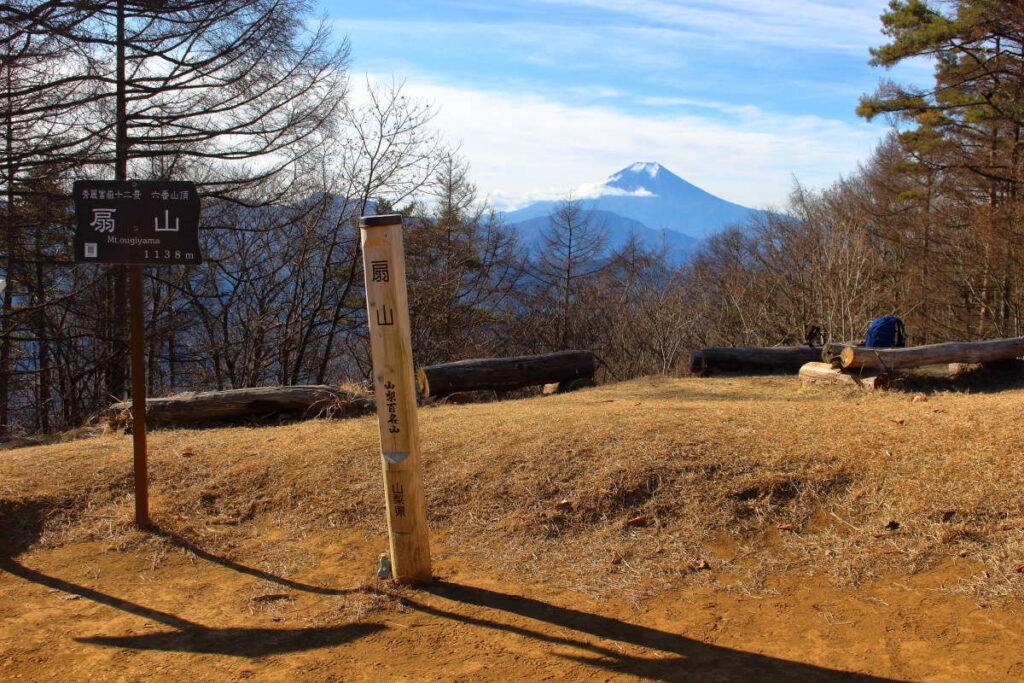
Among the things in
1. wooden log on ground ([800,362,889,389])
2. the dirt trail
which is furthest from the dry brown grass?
wooden log on ground ([800,362,889,389])

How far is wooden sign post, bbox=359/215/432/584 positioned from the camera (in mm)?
4012

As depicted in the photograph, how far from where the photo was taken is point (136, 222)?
189 inches

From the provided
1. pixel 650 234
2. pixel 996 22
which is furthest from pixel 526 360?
pixel 650 234

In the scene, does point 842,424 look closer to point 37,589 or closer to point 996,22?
point 37,589

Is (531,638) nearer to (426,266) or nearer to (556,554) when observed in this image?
(556,554)

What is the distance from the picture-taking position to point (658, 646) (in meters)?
3.54

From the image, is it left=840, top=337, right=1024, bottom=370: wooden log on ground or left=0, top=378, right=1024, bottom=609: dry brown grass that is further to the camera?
left=840, top=337, right=1024, bottom=370: wooden log on ground

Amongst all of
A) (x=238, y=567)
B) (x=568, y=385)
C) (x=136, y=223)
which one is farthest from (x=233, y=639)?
(x=568, y=385)

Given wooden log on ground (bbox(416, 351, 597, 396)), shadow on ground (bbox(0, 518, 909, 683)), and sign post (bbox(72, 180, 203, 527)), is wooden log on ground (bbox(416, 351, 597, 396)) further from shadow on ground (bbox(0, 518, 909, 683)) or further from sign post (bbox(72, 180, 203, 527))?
shadow on ground (bbox(0, 518, 909, 683))

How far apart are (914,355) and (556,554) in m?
6.01

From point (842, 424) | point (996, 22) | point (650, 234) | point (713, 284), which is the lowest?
point (842, 424)

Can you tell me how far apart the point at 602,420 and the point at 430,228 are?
13.8 meters

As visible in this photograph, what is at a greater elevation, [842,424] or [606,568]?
[842,424]

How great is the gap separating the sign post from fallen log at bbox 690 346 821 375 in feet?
26.7
